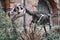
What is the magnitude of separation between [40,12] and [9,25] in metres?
2.70

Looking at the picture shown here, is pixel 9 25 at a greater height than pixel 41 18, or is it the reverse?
pixel 9 25

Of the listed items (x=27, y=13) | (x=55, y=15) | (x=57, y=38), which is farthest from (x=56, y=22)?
(x=57, y=38)

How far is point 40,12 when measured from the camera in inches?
235

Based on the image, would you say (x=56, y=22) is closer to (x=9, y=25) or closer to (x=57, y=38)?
(x=57, y=38)

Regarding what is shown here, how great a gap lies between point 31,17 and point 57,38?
6.55 ft

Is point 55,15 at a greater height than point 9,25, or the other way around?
point 9,25

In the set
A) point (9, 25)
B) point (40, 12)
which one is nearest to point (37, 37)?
point (9, 25)

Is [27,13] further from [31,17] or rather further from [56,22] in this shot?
[56,22]

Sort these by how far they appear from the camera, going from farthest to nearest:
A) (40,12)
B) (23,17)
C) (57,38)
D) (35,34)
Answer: (40,12) < (23,17) < (57,38) < (35,34)

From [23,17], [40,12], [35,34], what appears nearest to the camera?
[35,34]

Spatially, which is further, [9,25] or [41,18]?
[41,18]

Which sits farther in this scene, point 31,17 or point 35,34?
point 31,17

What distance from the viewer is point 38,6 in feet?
20.2

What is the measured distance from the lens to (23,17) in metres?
5.47
